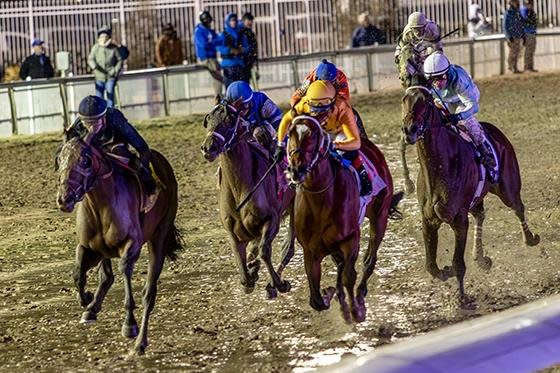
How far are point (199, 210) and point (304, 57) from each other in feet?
45.5

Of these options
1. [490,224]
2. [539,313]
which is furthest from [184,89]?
[539,313]

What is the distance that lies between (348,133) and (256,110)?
1388mm

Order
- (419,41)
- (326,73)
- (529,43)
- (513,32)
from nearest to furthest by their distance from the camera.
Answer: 1. (326,73)
2. (419,41)
3. (513,32)
4. (529,43)

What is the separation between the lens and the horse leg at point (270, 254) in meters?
10.6

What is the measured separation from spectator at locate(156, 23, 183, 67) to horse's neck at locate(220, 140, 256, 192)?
1891cm

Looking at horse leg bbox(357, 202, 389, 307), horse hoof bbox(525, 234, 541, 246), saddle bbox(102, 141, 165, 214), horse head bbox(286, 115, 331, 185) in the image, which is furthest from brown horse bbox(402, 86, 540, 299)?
saddle bbox(102, 141, 165, 214)

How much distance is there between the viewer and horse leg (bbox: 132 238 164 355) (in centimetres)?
934

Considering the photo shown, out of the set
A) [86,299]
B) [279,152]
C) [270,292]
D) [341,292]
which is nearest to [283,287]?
[270,292]

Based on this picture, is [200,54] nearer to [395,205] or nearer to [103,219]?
[395,205]

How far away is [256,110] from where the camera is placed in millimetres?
11414

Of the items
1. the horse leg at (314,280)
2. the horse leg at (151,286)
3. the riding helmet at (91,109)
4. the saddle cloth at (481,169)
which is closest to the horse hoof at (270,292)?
the horse leg at (151,286)

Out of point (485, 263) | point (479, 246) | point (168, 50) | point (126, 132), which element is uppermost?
point (168, 50)

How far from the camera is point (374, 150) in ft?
36.2

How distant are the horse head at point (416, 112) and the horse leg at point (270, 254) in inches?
48.5
